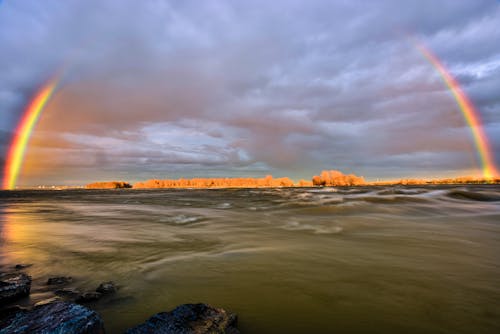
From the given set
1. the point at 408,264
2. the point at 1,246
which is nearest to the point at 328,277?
the point at 408,264

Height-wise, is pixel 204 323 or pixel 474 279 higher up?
pixel 204 323

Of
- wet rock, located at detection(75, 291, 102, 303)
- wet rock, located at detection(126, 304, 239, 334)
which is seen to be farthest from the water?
wet rock, located at detection(126, 304, 239, 334)

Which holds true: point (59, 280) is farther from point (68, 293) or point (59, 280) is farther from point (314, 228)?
point (314, 228)

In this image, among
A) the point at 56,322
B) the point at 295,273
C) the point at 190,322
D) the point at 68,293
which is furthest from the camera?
the point at 295,273

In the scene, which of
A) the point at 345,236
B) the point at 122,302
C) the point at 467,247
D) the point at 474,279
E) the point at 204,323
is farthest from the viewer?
the point at 345,236

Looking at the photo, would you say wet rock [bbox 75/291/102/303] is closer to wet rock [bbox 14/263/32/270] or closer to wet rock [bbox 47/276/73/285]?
wet rock [bbox 47/276/73/285]

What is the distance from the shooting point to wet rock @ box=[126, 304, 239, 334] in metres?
2.14

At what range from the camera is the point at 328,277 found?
4012 millimetres

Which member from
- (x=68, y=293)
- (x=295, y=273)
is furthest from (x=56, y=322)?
(x=295, y=273)

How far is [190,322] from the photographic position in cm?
226

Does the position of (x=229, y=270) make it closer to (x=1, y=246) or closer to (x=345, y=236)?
(x=345, y=236)

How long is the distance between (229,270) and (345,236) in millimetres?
4095

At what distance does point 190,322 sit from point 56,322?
110 cm

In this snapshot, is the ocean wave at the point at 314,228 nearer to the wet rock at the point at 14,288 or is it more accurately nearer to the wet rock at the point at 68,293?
the wet rock at the point at 68,293
